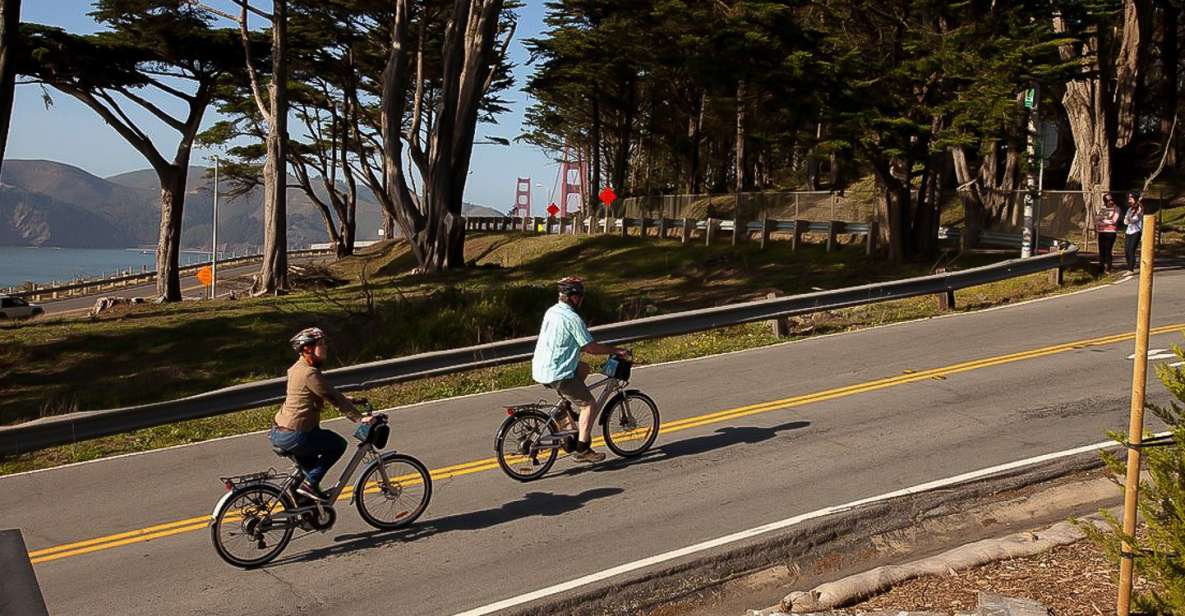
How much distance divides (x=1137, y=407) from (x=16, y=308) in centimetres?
4832

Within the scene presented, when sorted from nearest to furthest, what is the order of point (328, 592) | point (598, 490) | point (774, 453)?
point (328, 592) < point (598, 490) < point (774, 453)

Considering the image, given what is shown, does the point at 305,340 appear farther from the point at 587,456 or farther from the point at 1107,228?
the point at 1107,228

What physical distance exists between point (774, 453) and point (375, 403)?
236 inches

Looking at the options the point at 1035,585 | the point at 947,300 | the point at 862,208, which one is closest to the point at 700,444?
the point at 1035,585

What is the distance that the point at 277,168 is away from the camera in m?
36.8

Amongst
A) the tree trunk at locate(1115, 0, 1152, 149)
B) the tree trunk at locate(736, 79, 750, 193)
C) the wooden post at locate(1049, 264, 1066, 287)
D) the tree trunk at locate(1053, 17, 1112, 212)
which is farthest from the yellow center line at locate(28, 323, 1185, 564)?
the tree trunk at locate(1115, 0, 1152, 149)

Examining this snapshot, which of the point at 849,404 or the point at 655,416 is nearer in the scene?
the point at 655,416

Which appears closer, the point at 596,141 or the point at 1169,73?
the point at 1169,73

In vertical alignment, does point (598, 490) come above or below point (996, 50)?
below

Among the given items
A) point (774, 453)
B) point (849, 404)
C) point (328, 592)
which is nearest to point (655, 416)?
point (774, 453)

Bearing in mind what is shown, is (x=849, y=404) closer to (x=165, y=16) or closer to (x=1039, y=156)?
(x=1039, y=156)

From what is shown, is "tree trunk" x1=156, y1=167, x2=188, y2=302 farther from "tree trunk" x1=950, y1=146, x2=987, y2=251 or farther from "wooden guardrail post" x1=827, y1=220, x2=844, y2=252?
"tree trunk" x1=950, y1=146, x2=987, y2=251

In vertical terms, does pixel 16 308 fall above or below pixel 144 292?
above

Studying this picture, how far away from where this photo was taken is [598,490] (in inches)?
384
